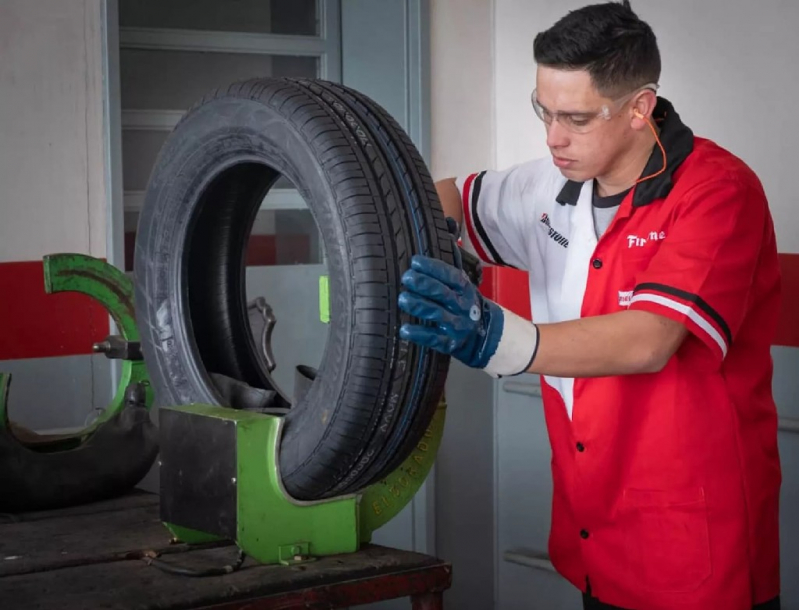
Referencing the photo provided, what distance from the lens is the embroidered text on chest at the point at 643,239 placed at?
67.2 inches

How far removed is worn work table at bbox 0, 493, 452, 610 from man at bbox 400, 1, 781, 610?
1.18 ft

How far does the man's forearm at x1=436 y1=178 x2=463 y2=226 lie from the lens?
2076 mm

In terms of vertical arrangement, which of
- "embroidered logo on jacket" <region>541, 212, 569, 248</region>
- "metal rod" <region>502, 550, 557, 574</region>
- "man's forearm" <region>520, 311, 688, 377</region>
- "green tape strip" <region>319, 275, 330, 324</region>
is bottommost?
"metal rod" <region>502, 550, 557, 574</region>

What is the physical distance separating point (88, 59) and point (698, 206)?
186 centimetres

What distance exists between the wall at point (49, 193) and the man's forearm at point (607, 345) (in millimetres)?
1725

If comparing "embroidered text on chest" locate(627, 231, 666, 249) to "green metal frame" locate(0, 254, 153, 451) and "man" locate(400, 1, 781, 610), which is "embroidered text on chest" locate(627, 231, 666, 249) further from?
"green metal frame" locate(0, 254, 153, 451)

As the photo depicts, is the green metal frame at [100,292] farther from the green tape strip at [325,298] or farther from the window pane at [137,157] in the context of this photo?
the window pane at [137,157]

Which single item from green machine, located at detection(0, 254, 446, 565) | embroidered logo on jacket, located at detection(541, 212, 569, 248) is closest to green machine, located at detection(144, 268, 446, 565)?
green machine, located at detection(0, 254, 446, 565)

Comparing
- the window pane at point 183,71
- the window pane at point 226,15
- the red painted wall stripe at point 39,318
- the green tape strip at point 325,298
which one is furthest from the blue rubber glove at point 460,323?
the window pane at point 226,15

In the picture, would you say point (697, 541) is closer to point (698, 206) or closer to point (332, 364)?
point (698, 206)

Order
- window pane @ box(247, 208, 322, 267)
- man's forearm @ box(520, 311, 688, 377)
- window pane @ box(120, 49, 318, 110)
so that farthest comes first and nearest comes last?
window pane @ box(247, 208, 322, 267) → window pane @ box(120, 49, 318, 110) → man's forearm @ box(520, 311, 688, 377)

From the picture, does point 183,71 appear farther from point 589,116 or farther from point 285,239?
point 589,116

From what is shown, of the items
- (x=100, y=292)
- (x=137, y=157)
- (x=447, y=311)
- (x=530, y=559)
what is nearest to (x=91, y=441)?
(x=100, y=292)

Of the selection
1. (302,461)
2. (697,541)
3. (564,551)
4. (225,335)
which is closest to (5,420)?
(225,335)
